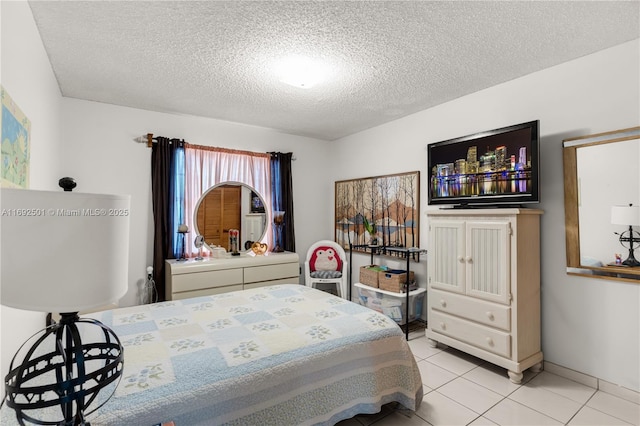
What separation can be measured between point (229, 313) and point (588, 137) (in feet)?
9.75

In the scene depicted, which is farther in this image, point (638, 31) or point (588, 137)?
point (588, 137)

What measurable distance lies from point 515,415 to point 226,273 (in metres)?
2.91

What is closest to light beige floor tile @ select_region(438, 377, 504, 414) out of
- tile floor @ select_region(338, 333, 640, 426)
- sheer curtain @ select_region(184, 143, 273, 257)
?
tile floor @ select_region(338, 333, 640, 426)

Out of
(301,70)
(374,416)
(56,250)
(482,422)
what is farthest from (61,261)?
(482,422)

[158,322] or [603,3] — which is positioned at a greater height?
[603,3]

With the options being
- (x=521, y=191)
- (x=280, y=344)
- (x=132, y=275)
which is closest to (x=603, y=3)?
(x=521, y=191)

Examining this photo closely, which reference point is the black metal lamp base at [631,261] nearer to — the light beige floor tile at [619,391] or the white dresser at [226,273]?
the light beige floor tile at [619,391]

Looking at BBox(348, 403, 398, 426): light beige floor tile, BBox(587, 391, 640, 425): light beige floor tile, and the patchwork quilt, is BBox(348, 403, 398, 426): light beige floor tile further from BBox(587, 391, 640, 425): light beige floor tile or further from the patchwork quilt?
BBox(587, 391, 640, 425): light beige floor tile

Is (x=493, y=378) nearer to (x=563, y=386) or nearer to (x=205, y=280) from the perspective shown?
(x=563, y=386)

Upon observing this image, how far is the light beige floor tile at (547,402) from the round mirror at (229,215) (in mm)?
3299

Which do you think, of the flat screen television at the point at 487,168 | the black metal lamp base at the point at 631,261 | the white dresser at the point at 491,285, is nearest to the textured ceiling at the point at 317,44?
the flat screen television at the point at 487,168

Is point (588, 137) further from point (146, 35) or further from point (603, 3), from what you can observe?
point (146, 35)

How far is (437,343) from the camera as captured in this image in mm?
3236

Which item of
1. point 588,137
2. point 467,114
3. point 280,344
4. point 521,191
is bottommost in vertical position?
point 280,344
